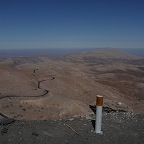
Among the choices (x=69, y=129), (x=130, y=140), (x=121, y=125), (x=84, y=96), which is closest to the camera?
(x=130, y=140)

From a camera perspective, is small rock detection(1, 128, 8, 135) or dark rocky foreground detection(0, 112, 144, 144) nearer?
dark rocky foreground detection(0, 112, 144, 144)

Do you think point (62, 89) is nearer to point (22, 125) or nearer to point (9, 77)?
point (9, 77)

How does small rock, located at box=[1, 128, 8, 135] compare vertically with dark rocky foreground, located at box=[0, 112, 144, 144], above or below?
above

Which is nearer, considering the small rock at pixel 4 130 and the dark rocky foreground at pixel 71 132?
the dark rocky foreground at pixel 71 132

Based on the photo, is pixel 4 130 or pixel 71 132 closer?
pixel 4 130

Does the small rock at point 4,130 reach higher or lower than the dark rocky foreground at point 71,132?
higher

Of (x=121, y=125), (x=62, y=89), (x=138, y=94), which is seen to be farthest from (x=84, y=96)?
(x=121, y=125)

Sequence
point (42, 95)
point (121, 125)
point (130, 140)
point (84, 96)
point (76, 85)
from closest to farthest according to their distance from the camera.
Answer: point (130, 140)
point (121, 125)
point (42, 95)
point (84, 96)
point (76, 85)

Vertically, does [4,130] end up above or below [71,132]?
above
